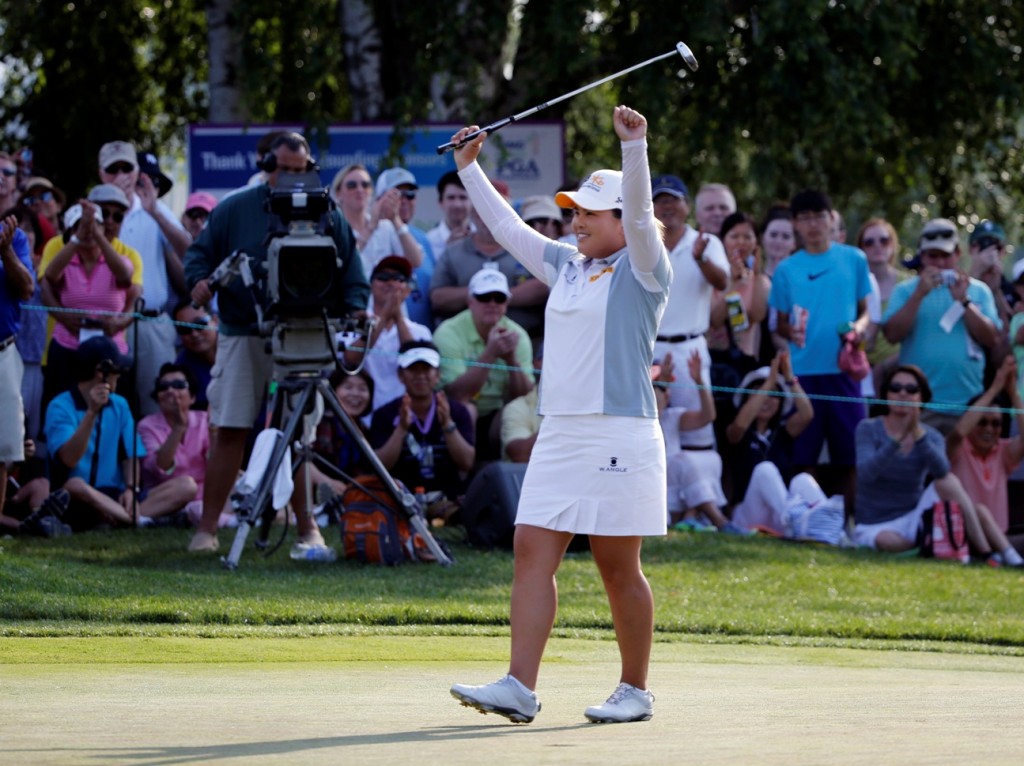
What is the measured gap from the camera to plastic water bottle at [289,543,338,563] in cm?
1079

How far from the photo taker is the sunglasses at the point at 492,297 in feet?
41.0

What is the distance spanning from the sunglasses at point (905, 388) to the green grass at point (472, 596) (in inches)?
46.6

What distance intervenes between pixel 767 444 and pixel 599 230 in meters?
7.66

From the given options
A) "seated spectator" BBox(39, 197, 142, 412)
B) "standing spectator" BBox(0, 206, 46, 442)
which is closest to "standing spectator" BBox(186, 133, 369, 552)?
"seated spectator" BBox(39, 197, 142, 412)

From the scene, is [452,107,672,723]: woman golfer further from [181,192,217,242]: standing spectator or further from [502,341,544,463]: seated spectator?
[181,192,217,242]: standing spectator

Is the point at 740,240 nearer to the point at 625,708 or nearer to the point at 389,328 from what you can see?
the point at 389,328

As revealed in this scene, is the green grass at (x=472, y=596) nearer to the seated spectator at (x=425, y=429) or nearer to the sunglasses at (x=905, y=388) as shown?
the seated spectator at (x=425, y=429)

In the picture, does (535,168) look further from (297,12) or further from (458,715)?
(458,715)

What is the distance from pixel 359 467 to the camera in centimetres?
1205

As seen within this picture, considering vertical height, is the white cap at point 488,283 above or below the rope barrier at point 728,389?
above

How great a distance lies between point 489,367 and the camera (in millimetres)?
12562

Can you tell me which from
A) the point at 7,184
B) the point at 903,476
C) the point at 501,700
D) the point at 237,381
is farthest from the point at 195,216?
the point at 501,700

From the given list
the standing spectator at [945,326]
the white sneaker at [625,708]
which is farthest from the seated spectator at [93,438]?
the white sneaker at [625,708]

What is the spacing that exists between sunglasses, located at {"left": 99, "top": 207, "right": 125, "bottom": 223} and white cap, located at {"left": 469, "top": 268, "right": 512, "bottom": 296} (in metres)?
2.48
